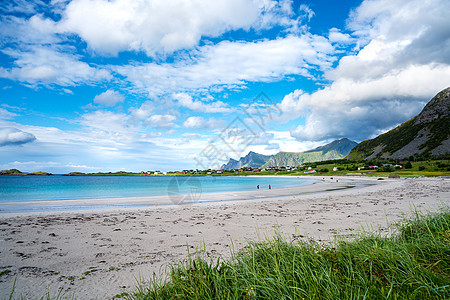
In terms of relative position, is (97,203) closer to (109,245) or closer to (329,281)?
(109,245)

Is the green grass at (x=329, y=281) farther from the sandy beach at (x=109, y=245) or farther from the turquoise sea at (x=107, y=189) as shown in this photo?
the turquoise sea at (x=107, y=189)

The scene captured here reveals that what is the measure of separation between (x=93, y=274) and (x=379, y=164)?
550 ft

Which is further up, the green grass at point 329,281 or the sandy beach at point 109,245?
the green grass at point 329,281

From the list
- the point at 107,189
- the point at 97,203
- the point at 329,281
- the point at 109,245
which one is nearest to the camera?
the point at 329,281

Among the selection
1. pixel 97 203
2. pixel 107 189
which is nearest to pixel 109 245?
pixel 97 203

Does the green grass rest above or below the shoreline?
above

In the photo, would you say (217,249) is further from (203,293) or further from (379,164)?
(379,164)

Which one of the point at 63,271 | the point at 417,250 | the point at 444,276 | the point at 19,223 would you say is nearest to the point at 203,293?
the point at 444,276

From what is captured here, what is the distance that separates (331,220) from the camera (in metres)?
13.9

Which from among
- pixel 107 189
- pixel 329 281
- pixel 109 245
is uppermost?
pixel 329 281

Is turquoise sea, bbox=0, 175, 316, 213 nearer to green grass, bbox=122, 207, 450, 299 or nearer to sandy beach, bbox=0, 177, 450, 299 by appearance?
sandy beach, bbox=0, 177, 450, 299

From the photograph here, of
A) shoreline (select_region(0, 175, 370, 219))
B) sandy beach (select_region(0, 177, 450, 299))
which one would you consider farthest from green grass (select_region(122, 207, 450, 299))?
shoreline (select_region(0, 175, 370, 219))

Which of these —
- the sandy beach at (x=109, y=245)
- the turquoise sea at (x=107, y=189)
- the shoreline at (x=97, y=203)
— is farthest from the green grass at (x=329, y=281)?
the turquoise sea at (x=107, y=189)

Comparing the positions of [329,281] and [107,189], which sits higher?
[329,281]
